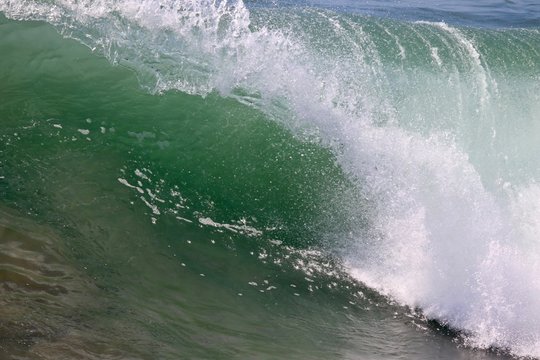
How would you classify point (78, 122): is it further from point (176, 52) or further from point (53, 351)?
point (53, 351)

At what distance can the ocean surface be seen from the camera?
4742 mm

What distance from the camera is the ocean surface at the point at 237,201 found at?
474cm

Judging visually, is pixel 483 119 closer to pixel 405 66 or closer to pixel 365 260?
pixel 405 66

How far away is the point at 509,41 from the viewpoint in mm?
12109

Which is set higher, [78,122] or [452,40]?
[452,40]

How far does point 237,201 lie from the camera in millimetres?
6617

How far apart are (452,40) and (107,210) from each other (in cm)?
703

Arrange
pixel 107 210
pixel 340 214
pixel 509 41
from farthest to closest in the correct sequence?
pixel 509 41 < pixel 340 214 < pixel 107 210

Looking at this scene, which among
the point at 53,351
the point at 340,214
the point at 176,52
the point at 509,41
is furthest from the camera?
the point at 509,41

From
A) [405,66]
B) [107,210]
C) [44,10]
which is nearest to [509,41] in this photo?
[405,66]

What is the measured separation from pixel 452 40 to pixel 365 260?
19.6 feet

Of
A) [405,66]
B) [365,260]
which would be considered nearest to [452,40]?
[405,66]

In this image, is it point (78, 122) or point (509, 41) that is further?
point (509, 41)

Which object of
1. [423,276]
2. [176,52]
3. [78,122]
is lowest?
[423,276]
